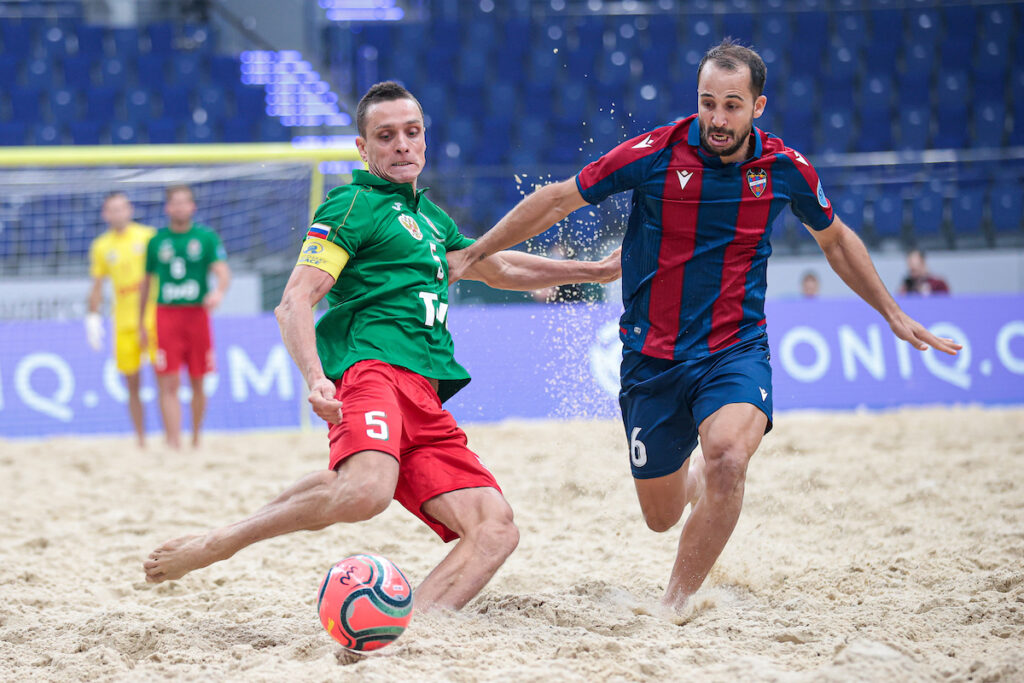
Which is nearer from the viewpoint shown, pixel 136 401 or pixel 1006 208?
pixel 136 401

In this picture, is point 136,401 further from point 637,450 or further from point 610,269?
point 637,450

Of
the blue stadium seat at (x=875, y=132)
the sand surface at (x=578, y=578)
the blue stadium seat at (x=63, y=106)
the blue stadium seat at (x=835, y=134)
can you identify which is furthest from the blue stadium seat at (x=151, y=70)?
the blue stadium seat at (x=875, y=132)

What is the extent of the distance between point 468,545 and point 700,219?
140 centimetres

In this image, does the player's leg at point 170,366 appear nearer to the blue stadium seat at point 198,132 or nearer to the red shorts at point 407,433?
the red shorts at point 407,433

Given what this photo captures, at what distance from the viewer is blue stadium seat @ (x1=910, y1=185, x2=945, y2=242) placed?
12398mm

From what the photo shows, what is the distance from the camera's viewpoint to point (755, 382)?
3465 millimetres

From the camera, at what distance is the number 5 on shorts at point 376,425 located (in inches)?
127

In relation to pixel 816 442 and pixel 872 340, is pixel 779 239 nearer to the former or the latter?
pixel 872 340

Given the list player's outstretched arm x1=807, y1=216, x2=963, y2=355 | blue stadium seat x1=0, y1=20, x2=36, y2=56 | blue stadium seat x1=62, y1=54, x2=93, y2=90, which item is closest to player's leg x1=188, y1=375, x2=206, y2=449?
player's outstretched arm x1=807, y1=216, x2=963, y2=355

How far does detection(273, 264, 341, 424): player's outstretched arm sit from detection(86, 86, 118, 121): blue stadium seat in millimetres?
12449

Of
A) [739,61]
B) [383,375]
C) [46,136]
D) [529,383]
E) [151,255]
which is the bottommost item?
[529,383]

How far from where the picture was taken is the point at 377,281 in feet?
11.3

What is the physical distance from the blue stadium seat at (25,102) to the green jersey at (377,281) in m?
12.6

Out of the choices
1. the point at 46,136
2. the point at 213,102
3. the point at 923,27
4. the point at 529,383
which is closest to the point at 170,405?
the point at 529,383
